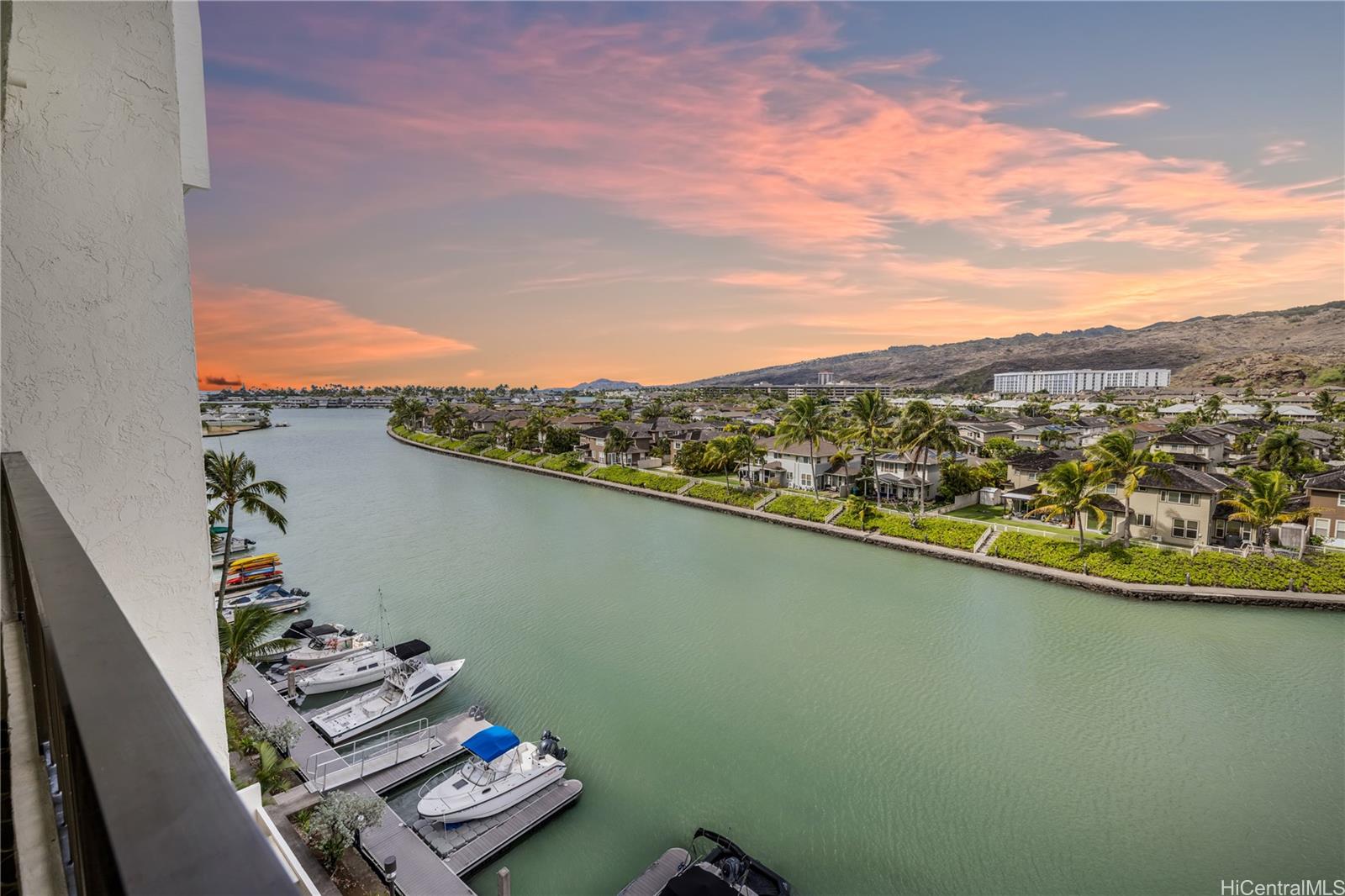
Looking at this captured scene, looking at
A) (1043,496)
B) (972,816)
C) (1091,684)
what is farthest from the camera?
(1043,496)

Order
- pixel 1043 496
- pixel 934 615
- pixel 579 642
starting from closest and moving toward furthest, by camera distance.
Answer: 1. pixel 579 642
2. pixel 934 615
3. pixel 1043 496

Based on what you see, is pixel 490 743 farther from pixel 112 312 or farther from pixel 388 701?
pixel 112 312

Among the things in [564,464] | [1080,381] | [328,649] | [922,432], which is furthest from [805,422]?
[1080,381]

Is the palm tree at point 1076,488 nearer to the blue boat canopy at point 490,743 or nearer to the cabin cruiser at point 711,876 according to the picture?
the cabin cruiser at point 711,876

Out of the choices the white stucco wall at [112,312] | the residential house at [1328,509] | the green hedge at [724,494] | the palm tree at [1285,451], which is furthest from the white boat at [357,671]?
the palm tree at [1285,451]

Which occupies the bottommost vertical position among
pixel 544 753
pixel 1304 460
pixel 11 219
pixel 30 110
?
pixel 544 753

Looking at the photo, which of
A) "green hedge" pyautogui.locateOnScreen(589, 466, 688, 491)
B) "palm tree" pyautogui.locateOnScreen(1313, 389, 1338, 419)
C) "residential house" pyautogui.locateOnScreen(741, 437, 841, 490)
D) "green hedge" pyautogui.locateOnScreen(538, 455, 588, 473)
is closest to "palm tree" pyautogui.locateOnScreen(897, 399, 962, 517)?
"residential house" pyautogui.locateOnScreen(741, 437, 841, 490)

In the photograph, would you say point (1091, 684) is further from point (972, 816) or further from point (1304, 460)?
point (1304, 460)

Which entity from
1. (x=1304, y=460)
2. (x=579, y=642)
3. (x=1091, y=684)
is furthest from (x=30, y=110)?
(x=1304, y=460)
